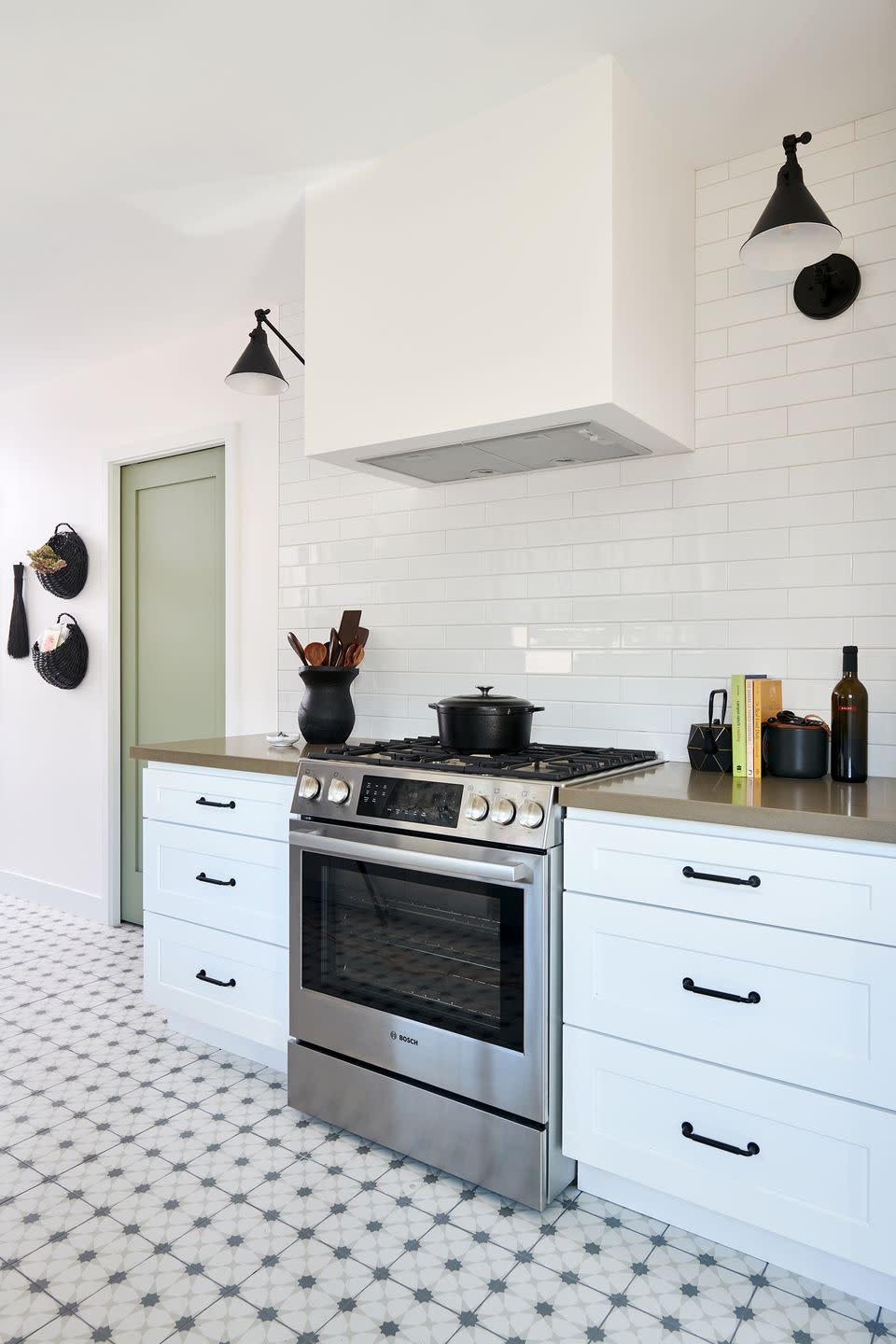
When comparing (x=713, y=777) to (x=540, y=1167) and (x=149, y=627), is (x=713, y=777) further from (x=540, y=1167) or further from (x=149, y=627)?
(x=149, y=627)

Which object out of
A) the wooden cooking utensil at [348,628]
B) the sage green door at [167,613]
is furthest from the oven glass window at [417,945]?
the sage green door at [167,613]

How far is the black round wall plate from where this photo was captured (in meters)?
2.16

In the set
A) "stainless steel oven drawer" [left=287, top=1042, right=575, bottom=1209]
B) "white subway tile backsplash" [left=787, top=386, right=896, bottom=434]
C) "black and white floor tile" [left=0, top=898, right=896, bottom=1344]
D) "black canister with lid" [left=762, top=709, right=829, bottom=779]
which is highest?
A: "white subway tile backsplash" [left=787, top=386, right=896, bottom=434]

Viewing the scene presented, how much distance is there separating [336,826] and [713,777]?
3.14 ft

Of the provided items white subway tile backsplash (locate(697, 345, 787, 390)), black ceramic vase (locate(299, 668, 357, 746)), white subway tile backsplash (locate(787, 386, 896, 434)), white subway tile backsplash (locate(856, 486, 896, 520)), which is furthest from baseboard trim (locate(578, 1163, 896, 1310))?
white subway tile backsplash (locate(697, 345, 787, 390))

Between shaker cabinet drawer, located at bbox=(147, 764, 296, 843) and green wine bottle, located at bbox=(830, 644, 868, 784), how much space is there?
1.42 metres

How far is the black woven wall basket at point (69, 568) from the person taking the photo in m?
4.20

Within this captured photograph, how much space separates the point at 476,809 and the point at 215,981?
1210 mm

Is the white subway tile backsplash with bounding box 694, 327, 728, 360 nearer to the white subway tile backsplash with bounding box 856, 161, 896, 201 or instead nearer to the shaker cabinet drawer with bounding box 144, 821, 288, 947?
the white subway tile backsplash with bounding box 856, 161, 896, 201

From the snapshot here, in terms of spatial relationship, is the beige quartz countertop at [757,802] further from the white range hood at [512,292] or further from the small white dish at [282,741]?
the small white dish at [282,741]

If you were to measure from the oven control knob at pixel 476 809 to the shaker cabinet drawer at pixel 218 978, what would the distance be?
2.81ft

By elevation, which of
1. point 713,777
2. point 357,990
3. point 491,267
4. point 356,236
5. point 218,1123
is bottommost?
point 218,1123

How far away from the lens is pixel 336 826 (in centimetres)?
221

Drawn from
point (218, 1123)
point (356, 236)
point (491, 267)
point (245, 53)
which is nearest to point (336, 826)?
point (218, 1123)
